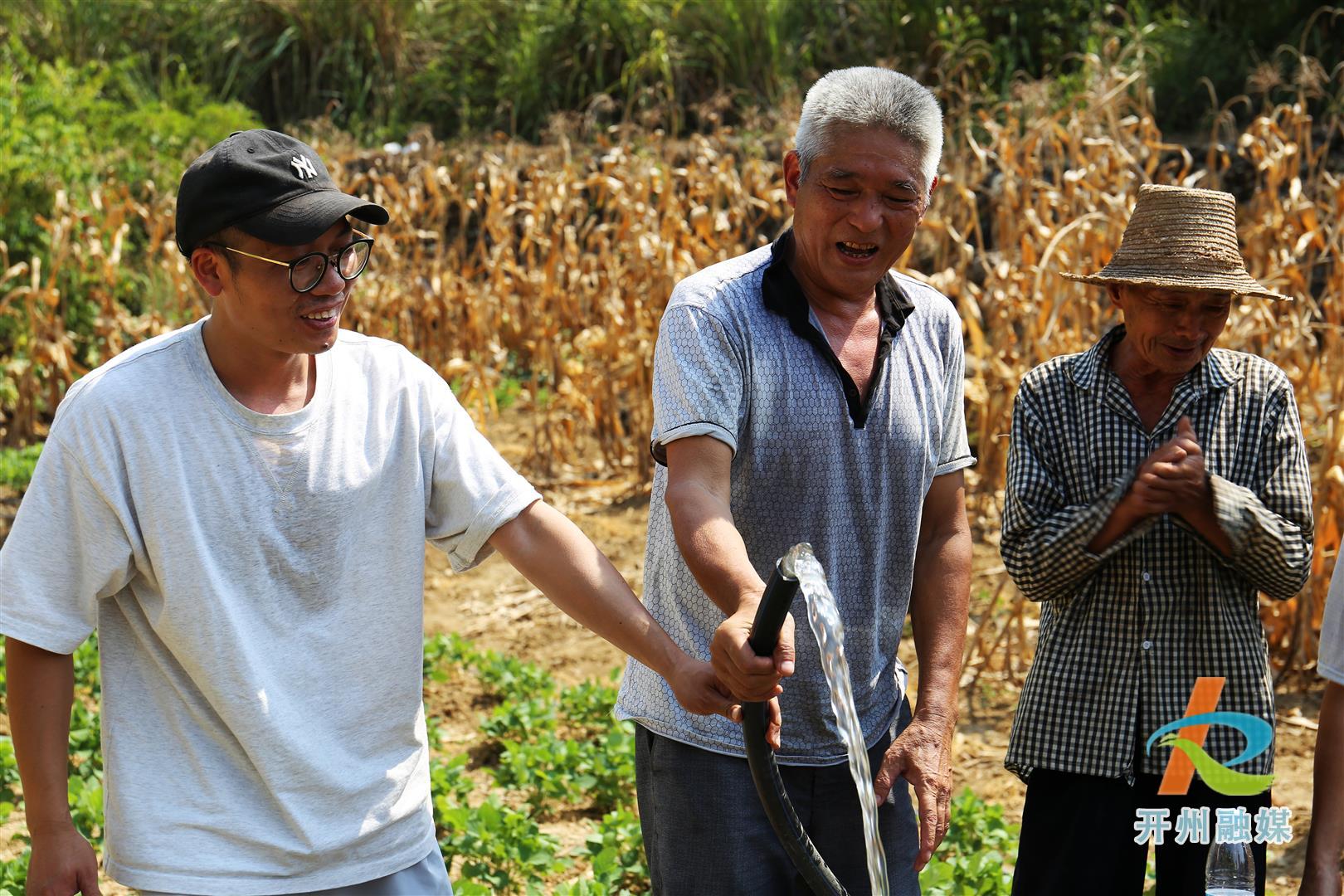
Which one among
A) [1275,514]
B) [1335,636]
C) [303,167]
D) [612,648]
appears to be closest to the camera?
[303,167]

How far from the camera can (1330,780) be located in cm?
246

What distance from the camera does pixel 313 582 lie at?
2289mm

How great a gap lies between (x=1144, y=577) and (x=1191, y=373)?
429 mm

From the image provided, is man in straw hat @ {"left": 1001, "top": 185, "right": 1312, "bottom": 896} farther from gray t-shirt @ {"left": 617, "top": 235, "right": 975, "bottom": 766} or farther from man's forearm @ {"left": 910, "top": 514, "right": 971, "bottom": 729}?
gray t-shirt @ {"left": 617, "top": 235, "right": 975, "bottom": 766}

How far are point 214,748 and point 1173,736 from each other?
1.79 meters

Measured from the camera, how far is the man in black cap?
2.18 meters

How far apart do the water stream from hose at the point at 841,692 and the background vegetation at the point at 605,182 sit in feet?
4.31

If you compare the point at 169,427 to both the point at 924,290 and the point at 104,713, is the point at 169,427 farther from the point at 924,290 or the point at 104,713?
the point at 924,290

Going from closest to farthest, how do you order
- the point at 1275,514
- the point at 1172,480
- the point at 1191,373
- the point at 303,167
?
1. the point at 303,167
2. the point at 1172,480
3. the point at 1275,514
4. the point at 1191,373

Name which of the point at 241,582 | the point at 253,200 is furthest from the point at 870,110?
the point at 241,582

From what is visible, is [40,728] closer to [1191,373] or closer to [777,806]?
[777,806]

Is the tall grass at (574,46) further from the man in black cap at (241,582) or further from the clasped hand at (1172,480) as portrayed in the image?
the man in black cap at (241,582)

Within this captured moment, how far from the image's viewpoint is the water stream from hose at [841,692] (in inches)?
88.9

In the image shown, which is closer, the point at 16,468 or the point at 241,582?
the point at 241,582
